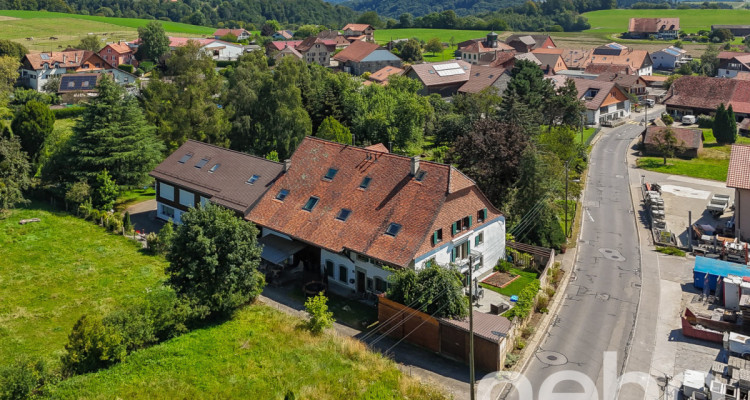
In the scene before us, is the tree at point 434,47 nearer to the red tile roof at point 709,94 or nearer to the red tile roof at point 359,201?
the red tile roof at point 709,94

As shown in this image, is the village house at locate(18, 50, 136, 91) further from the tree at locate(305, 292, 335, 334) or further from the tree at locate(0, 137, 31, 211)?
the tree at locate(305, 292, 335, 334)

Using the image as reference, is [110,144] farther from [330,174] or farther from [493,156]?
[493,156]

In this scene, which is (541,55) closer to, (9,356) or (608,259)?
(608,259)

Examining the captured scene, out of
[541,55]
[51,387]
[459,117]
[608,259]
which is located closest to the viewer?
[51,387]

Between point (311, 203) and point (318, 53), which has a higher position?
point (318, 53)

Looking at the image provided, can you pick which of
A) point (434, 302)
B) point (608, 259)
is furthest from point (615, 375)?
point (608, 259)

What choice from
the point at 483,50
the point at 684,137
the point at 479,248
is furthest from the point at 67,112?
the point at 483,50
